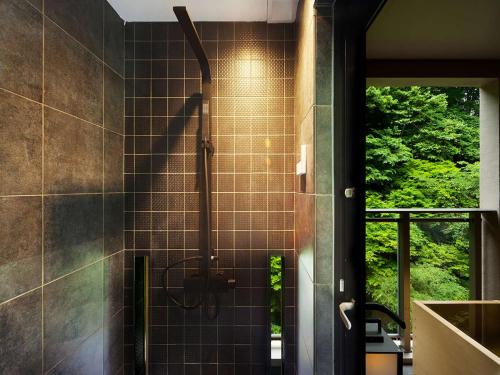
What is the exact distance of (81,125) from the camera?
163 centimetres

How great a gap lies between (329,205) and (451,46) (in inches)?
56.0

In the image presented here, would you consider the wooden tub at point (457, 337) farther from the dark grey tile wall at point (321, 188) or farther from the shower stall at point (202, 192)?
the shower stall at point (202, 192)

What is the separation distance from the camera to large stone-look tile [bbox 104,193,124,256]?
1905 mm

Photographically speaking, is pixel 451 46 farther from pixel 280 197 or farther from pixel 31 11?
pixel 31 11

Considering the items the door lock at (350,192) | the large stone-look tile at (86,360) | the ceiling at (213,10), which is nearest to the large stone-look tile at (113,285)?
the large stone-look tile at (86,360)

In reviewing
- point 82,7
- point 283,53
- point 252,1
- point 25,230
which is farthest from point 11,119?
point 283,53

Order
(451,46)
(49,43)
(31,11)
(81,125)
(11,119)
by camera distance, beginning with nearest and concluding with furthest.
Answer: (11,119)
(31,11)
(49,43)
(81,125)
(451,46)

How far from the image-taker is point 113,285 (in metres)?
2.01

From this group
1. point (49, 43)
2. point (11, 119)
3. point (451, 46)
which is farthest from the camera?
point (451, 46)

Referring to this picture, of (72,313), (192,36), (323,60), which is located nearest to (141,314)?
(72,313)

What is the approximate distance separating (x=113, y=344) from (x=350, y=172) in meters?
1.94

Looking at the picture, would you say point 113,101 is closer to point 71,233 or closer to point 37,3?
point 37,3

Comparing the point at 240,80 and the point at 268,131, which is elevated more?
the point at 240,80

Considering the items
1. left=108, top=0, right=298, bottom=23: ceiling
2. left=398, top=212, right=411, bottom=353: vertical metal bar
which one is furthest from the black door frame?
left=398, top=212, right=411, bottom=353: vertical metal bar
